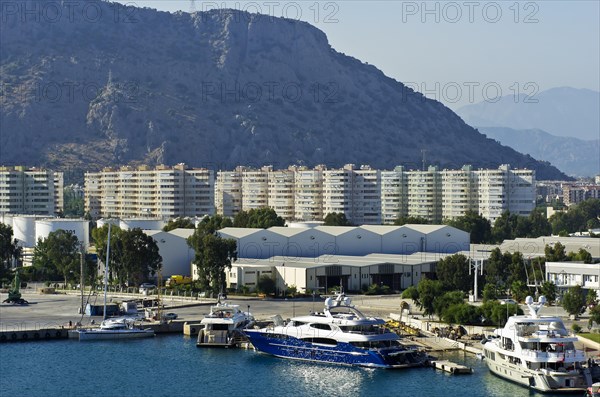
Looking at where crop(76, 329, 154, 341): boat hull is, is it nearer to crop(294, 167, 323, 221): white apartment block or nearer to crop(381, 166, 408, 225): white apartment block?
crop(294, 167, 323, 221): white apartment block

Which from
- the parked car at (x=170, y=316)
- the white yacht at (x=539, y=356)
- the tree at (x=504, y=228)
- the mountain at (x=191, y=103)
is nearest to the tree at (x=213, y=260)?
the parked car at (x=170, y=316)

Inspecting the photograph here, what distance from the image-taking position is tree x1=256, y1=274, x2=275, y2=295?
51.4 metres

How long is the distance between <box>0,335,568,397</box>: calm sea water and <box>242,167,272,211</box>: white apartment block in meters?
60.2

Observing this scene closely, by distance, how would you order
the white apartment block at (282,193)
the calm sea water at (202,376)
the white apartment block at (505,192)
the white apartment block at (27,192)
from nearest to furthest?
the calm sea water at (202,376), the white apartment block at (505,192), the white apartment block at (27,192), the white apartment block at (282,193)

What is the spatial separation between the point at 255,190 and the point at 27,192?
17439 millimetres

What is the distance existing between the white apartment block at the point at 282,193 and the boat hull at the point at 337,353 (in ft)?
193

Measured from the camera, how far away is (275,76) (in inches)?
7589

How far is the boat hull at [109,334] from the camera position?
1620 inches

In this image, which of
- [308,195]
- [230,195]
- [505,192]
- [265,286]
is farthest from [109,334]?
[230,195]

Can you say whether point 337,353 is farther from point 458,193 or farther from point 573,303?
point 458,193

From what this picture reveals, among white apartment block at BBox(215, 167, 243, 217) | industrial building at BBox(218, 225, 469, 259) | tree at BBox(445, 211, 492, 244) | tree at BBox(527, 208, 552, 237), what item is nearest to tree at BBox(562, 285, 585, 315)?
industrial building at BBox(218, 225, 469, 259)

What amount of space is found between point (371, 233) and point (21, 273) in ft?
54.6

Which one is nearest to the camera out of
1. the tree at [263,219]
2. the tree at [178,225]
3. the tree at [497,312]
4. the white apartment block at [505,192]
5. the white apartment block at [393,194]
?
the tree at [497,312]

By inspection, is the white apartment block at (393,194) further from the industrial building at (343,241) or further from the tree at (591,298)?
the tree at (591,298)
